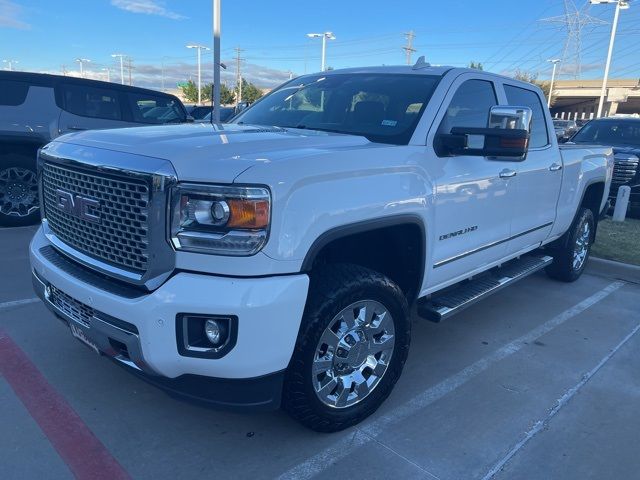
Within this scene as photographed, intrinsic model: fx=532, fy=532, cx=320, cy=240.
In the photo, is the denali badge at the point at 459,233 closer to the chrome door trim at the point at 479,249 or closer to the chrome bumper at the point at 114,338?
the chrome door trim at the point at 479,249

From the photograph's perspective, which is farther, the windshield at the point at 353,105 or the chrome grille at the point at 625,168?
the chrome grille at the point at 625,168

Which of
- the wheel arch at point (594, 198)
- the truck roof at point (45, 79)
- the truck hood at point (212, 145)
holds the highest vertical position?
the truck roof at point (45, 79)

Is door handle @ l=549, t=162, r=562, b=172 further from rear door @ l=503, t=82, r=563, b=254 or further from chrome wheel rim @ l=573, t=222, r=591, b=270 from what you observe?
Result: chrome wheel rim @ l=573, t=222, r=591, b=270

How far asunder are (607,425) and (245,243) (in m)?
2.45

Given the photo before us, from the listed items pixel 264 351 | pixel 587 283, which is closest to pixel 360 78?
pixel 264 351

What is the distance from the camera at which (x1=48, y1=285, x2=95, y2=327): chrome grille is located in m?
2.64

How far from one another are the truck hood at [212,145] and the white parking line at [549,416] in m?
1.84

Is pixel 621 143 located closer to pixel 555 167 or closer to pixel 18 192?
pixel 555 167

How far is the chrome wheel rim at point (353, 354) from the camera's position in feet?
9.04

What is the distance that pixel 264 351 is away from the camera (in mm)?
2348

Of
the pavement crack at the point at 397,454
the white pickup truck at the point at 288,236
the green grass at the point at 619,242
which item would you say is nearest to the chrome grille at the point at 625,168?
the green grass at the point at 619,242

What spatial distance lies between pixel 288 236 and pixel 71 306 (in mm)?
1274

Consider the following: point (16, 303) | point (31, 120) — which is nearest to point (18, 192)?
point (31, 120)

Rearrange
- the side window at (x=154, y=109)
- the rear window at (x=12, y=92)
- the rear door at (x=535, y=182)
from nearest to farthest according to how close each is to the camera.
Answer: the rear door at (x=535, y=182) → the rear window at (x=12, y=92) → the side window at (x=154, y=109)
